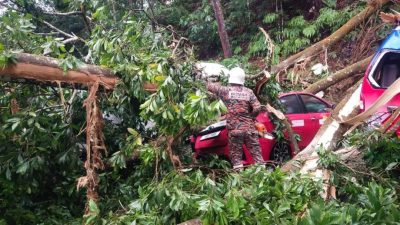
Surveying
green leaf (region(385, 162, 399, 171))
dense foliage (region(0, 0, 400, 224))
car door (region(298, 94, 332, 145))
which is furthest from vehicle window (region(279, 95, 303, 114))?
green leaf (region(385, 162, 399, 171))

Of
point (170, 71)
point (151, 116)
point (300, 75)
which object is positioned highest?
point (170, 71)

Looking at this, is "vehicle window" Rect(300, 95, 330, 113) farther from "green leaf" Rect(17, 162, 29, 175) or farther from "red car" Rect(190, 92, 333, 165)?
"green leaf" Rect(17, 162, 29, 175)

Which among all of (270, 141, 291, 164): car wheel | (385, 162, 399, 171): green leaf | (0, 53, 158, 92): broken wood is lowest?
(270, 141, 291, 164): car wheel

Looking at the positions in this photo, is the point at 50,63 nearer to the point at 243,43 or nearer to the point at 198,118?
the point at 198,118

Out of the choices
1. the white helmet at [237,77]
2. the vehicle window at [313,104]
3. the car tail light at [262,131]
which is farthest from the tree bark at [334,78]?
the white helmet at [237,77]

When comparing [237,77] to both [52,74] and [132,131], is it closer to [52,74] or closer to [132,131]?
[132,131]

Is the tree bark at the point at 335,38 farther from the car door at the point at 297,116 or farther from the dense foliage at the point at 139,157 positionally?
the dense foliage at the point at 139,157

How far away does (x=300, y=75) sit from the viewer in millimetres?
10156

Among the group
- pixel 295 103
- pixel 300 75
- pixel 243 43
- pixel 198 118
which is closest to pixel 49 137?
pixel 198 118

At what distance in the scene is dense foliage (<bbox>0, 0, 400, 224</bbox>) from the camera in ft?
11.0

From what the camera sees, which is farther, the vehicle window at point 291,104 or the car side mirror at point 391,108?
the vehicle window at point 291,104

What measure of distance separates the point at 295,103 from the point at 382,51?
160cm

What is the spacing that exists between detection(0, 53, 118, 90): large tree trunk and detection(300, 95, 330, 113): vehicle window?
3666mm

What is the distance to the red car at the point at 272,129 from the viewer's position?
6.36m
